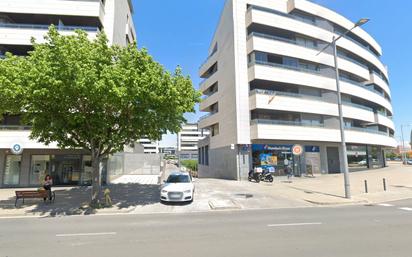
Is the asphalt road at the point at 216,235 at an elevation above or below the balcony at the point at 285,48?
below

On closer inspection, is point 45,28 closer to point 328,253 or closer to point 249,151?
point 249,151

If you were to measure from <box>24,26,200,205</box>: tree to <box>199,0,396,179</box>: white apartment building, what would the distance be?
1419cm

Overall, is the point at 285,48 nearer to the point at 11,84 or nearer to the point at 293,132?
the point at 293,132

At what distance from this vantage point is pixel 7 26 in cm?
2262

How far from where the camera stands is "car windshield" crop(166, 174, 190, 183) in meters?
15.9

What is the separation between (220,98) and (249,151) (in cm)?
877

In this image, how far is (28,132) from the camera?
863 inches

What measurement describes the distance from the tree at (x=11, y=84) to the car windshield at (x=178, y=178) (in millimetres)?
8704

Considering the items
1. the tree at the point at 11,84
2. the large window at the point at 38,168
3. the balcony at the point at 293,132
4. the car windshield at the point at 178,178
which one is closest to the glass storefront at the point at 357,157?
the balcony at the point at 293,132

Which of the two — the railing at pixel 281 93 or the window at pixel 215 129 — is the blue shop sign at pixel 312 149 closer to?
the railing at pixel 281 93

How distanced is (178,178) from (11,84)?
9.63 meters

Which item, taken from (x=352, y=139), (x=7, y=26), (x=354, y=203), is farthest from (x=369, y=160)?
(x=7, y=26)

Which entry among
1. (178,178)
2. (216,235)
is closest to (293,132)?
(178,178)

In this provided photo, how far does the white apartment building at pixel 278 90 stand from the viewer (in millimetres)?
27906
